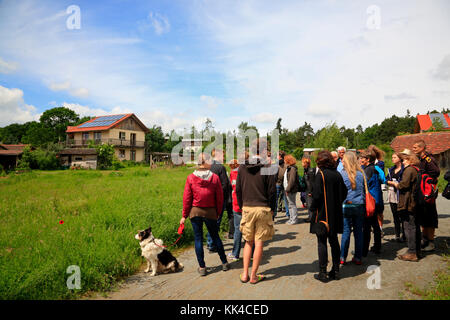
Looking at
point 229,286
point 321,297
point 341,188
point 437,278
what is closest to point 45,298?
point 229,286

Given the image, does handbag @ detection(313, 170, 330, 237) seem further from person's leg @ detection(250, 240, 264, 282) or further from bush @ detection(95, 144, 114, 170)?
bush @ detection(95, 144, 114, 170)

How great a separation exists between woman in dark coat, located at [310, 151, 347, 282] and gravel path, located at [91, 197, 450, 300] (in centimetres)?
25

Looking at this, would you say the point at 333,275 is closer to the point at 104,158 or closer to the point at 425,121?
the point at 104,158

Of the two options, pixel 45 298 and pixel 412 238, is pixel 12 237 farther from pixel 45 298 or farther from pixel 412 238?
pixel 412 238

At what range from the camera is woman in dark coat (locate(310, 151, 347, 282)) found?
416 cm

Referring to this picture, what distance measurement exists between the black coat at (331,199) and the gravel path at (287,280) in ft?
2.83

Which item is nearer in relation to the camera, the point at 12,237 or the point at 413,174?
the point at 413,174

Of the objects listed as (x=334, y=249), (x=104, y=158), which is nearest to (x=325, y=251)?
(x=334, y=249)

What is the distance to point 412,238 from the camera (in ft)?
16.2

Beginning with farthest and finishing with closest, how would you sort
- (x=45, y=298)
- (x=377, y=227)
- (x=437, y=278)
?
(x=377, y=227) → (x=437, y=278) → (x=45, y=298)

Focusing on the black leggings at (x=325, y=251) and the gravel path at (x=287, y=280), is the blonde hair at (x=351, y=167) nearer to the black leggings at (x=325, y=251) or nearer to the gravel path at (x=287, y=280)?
the black leggings at (x=325, y=251)

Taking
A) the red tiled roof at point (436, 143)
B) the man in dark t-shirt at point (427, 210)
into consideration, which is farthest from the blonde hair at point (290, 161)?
the red tiled roof at point (436, 143)

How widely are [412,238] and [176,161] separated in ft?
130

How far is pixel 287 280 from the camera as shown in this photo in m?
4.24
